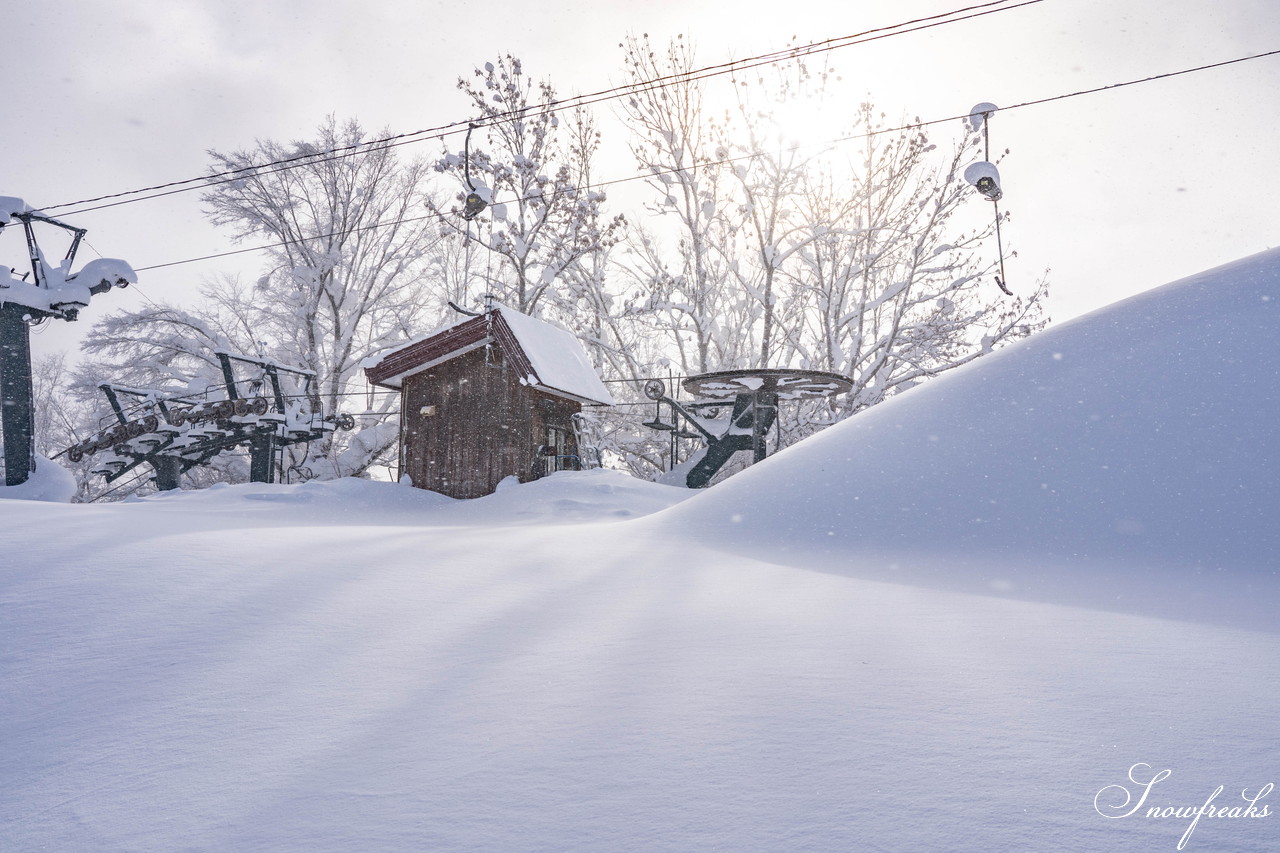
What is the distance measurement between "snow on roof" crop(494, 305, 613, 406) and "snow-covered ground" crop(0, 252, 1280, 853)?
792 centimetres

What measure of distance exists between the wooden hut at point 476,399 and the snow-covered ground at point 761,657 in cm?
780

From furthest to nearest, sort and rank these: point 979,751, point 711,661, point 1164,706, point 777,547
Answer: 1. point 777,547
2. point 711,661
3. point 1164,706
4. point 979,751

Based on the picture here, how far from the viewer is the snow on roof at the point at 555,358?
1245cm

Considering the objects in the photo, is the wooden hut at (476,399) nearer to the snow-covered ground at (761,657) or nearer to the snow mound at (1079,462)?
the snow mound at (1079,462)

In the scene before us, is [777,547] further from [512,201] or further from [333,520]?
[512,201]

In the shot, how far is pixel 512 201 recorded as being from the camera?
19.4 meters

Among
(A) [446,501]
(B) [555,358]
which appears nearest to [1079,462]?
(A) [446,501]

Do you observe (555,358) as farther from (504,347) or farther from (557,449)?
(557,449)

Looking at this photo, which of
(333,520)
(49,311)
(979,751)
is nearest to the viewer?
(979,751)

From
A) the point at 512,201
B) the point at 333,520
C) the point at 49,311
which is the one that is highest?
the point at 512,201

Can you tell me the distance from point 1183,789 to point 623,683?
1310 millimetres

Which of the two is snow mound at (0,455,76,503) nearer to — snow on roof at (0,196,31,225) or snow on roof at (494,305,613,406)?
snow on roof at (0,196,31,225)

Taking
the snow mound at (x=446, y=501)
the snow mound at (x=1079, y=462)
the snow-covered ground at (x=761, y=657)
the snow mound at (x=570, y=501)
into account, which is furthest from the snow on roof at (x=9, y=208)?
the snow mound at (x=1079, y=462)

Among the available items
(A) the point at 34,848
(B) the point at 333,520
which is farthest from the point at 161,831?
(B) the point at 333,520
